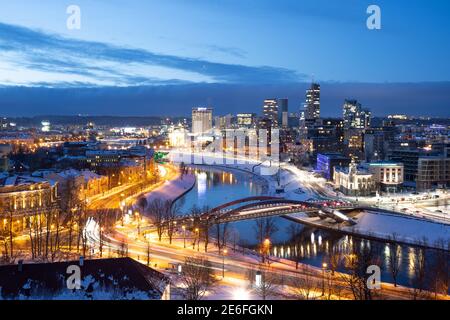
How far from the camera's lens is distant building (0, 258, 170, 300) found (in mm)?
5812

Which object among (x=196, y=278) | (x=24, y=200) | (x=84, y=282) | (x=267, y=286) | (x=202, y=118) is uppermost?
(x=202, y=118)

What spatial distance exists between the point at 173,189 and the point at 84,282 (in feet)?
52.7

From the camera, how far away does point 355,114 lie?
212ft

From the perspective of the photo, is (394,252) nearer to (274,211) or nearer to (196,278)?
(274,211)

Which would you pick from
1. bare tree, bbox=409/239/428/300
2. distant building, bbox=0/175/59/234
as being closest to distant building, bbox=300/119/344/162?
distant building, bbox=0/175/59/234

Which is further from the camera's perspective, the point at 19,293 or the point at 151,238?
the point at 151,238

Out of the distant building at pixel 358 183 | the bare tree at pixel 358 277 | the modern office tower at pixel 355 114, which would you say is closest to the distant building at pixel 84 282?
the bare tree at pixel 358 277

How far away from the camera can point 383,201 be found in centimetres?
1747

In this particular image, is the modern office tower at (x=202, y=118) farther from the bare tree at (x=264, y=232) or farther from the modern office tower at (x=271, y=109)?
the bare tree at (x=264, y=232)

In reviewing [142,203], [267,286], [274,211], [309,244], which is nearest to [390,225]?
[309,244]

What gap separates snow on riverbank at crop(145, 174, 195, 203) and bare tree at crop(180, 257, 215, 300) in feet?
32.0

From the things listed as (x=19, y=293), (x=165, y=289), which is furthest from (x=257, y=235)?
(x=19, y=293)
